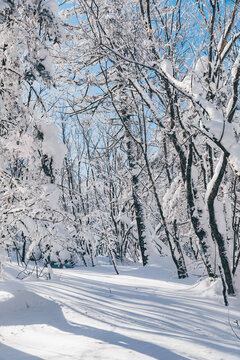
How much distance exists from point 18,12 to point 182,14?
130 inches

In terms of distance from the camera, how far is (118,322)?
403 cm

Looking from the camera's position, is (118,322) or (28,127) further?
(28,127)

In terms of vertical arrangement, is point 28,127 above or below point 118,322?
above

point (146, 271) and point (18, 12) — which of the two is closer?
point (18, 12)

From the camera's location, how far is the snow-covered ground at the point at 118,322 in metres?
3.09

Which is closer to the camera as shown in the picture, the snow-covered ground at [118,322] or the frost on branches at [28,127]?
the snow-covered ground at [118,322]

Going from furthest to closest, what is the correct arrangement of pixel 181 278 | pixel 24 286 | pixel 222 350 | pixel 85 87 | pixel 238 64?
1. pixel 85 87
2. pixel 181 278
3. pixel 24 286
4. pixel 238 64
5. pixel 222 350

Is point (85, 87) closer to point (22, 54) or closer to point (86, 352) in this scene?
point (22, 54)

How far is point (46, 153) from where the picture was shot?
5.04m

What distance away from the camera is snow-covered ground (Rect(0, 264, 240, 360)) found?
3086 millimetres

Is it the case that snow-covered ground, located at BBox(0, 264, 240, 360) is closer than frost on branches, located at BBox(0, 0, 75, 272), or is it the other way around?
snow-covered ground, located at BBox(0, 264, 240, 360)

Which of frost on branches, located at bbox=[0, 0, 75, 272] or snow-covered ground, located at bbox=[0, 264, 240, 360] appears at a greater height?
frost on branches, located at bbox=[0, 0, 75, 272]

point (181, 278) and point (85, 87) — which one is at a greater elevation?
point (85, 87)

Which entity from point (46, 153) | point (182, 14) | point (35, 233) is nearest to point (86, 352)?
point (35, 233)
